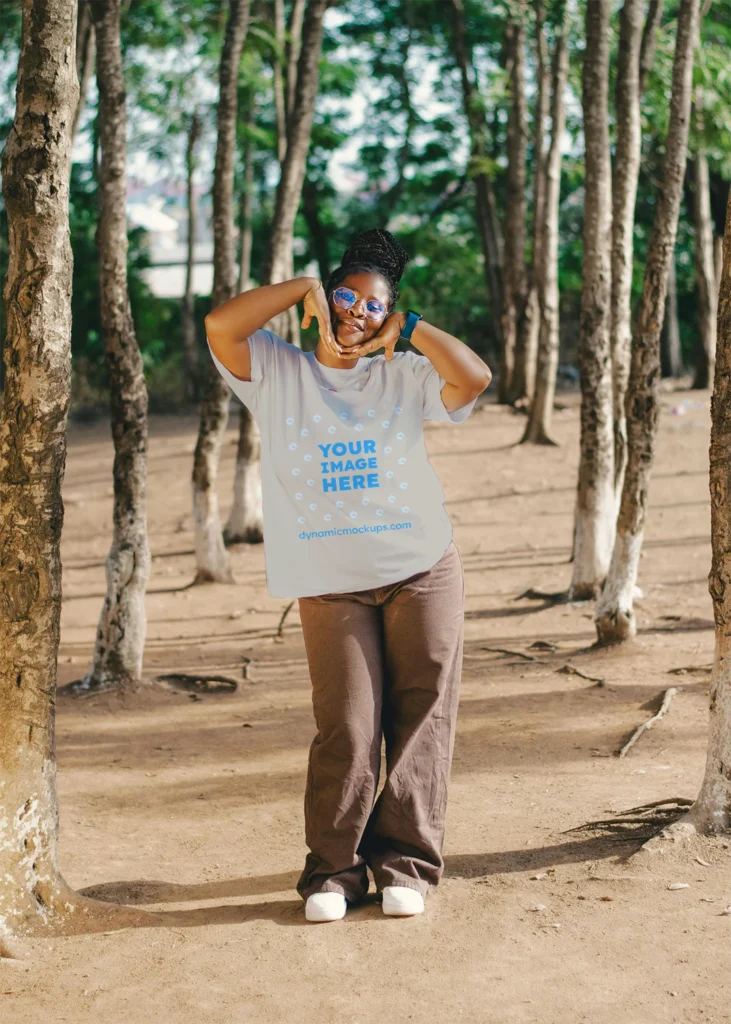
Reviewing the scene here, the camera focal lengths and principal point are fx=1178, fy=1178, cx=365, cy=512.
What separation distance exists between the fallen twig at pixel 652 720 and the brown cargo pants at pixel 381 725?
7.08 ft

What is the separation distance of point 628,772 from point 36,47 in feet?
12.6

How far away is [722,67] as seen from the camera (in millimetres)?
13430

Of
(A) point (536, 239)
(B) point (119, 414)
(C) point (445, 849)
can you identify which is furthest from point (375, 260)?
(A) point (536, 239)

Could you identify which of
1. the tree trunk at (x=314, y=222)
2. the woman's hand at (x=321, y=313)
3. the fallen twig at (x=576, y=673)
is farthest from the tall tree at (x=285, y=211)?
the tree trunk at (x=314, y=222)

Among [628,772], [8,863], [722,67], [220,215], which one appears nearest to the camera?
[8,863]

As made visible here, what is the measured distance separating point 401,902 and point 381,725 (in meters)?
0.54

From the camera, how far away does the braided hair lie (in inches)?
142

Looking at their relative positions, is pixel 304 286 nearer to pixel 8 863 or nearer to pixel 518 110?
pixel 8 863

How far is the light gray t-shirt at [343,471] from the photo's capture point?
3.50 m

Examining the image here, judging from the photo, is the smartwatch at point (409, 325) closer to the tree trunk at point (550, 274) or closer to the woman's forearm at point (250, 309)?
the woman's forearm at point (250, 309)

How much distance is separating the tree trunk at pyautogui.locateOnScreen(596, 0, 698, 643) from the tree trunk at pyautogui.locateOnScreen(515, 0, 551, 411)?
17.2ft

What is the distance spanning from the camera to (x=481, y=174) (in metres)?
19.7

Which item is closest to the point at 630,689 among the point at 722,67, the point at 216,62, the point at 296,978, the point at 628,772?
the point at 628,772

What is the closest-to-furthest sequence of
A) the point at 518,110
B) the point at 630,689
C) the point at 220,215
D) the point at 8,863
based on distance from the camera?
1. the point at 8,863
2. the point at 630,689
3. the point at 220,215
4. the point at 518,110
